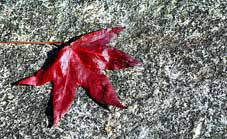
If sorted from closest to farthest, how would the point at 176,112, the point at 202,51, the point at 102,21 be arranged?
the point at 176,112, the point at 202,51, the point at 102,21

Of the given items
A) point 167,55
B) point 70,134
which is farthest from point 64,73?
point 167,55

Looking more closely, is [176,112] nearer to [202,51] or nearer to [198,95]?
[198,95]

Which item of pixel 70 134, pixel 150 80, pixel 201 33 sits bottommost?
pixel 70 134
